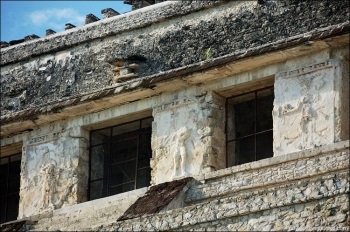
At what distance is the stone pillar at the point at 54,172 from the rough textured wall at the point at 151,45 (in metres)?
0.70

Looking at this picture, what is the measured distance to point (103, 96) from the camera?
2322 cm

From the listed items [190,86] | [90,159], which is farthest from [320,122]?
[90,159]

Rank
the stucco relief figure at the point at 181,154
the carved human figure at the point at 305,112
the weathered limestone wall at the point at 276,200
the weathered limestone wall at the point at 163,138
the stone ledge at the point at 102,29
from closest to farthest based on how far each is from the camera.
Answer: the weathered limestone wall at the point at 276,200, the carved human figure at the point at 305,112, the weathered limestone wall at the point at 163,138, the stucco relief figure at the point at 181,154, the stone ledge at the point at 102,29

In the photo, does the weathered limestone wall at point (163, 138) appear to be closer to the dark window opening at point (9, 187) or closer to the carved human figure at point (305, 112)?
the carved human figure at point (305, 112)

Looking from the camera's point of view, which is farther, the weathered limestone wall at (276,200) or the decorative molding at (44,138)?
the decorative molding at (44,138)

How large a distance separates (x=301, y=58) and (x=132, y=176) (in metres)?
4.44

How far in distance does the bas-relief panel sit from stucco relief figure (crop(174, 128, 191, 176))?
1.92m

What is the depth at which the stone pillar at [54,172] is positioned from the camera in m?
23.6

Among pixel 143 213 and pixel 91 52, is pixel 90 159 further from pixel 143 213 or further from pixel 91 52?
pixel 143 213

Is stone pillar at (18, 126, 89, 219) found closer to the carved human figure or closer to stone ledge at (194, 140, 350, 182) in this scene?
stone ledge at (194, 140, 350, 182)

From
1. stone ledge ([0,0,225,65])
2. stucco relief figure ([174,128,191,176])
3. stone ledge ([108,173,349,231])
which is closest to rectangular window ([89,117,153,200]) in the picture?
stucco relief figure ([174,128,191,176])

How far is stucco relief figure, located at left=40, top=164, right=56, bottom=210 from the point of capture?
77.8 ft

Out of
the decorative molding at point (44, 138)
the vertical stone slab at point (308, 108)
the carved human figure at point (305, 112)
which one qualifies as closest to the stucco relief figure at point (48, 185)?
the decorative molding at point (44, 138)

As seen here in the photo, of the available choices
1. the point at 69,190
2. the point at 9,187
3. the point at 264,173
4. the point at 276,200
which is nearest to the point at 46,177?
the point at 69,190
